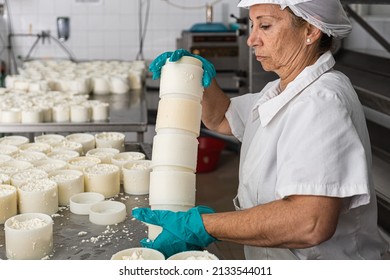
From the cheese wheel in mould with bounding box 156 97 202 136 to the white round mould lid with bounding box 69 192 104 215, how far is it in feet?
1.34

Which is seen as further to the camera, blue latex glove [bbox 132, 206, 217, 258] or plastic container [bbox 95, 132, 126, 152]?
plastic container [bbox 95, 132, 126, 152]

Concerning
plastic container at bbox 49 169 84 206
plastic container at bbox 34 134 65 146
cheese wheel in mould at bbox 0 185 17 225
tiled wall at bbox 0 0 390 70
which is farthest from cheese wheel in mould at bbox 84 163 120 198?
tiled wall at bbox 0 0 390 70

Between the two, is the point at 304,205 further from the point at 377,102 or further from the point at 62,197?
the point at 377,102

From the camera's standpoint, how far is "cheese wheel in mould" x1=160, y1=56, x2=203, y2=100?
1771 mm

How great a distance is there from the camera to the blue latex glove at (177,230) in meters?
1.50

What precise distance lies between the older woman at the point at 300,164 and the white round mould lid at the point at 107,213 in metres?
0.31

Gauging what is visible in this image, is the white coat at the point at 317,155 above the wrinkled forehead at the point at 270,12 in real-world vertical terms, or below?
below

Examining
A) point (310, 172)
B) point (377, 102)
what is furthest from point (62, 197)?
point (377, 102)

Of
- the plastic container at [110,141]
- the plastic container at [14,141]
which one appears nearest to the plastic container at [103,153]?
the plastic container at [110,141]

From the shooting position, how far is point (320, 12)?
156 centimetres

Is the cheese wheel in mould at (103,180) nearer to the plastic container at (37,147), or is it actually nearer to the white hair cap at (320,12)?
the plastic container at (37,147)

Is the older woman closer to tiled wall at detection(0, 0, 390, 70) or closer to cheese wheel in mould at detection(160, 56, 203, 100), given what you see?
cheese wheel in mould at detection(160, 56, 203, 100)

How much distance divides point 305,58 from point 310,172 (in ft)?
1.34

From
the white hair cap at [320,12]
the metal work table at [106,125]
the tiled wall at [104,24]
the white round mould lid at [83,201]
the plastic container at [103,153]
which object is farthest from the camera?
the tiled wall at [104,24]
